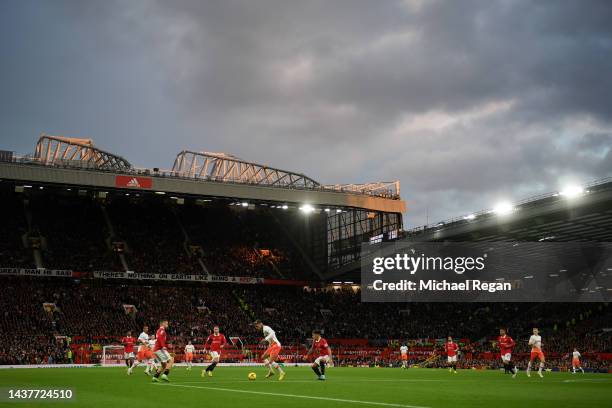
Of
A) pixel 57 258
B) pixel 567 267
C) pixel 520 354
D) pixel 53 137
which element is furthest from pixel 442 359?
pixel 53 137

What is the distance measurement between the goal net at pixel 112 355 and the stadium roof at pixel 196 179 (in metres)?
17.2

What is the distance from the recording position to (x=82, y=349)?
183 feet

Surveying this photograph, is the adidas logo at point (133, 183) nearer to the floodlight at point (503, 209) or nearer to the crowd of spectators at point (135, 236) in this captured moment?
the crowd of spectators at point (135, 236)

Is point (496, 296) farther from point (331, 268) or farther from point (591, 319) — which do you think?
point (331, 268)

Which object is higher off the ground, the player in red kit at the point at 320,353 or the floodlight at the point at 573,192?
the floodlight at the point at 573,192

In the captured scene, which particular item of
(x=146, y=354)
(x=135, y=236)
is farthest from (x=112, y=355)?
(x=135, y=236)

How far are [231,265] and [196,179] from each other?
14007 mm

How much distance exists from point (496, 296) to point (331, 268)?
19691 millimetres

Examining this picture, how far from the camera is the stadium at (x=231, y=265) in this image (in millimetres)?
59344

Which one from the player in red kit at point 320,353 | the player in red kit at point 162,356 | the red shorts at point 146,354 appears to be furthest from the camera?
the red shorts at point 146,354

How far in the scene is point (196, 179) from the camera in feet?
230

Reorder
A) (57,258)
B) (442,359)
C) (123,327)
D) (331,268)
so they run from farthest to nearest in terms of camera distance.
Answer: (331,268), (57,258), (123,327), (442,359)

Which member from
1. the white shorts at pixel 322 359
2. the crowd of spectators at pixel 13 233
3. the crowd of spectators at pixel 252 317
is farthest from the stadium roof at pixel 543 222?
the crowd of spectators at pixel 13 233

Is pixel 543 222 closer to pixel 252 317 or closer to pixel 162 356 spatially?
pixel 252 317
